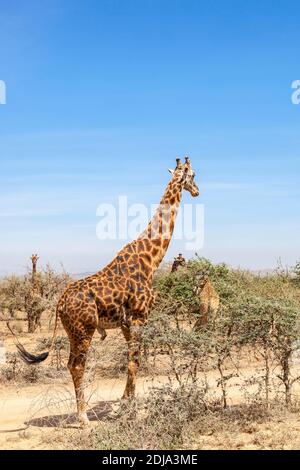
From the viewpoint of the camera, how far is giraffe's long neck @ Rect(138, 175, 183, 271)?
31.7 ft

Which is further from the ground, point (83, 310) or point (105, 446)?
point (83, 310)

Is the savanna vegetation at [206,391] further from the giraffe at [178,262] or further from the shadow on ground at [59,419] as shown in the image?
the giraffe at [178,262]

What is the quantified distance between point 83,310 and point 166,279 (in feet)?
39.9

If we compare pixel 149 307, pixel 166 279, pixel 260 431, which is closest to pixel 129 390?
pixel 149 307

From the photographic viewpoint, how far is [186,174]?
10188mm

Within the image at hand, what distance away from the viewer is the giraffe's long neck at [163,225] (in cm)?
966

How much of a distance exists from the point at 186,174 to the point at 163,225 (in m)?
1.00

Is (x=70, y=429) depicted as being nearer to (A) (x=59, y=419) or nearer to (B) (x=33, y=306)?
(A) (x=59, y=419)

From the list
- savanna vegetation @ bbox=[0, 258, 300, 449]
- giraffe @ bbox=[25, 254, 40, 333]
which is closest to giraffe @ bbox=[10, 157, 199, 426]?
savanna vegetation @ bbox=[0, 258, 300, 449]

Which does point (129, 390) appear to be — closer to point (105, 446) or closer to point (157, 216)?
point (105, 446)

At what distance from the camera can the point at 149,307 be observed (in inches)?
360

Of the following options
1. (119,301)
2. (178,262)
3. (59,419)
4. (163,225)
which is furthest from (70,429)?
(178,262)

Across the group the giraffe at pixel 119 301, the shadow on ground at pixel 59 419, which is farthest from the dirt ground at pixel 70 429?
the giraffe at pixel 119 301
